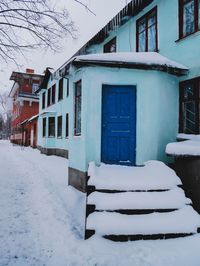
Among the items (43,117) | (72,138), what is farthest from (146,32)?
(43,117)

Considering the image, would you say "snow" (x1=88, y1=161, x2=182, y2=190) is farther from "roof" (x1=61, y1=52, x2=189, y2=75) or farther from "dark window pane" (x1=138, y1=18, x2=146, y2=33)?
"dark window pane" (x1=138, y1=18, x2=146, y2=33)

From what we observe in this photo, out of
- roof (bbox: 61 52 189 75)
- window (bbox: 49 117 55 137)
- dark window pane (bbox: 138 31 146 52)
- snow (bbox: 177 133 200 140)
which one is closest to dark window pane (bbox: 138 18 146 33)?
dark window pane (bbox: 138 31 146 52)

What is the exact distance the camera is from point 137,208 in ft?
16.1

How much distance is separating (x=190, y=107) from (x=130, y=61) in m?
2.46

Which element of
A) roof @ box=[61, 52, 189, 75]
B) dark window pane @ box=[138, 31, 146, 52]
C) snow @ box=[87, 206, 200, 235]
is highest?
dark window pane @ box=[138, 31, 146, 52]

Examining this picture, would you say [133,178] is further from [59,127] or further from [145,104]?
[59,127]

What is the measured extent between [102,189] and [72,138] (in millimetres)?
3456

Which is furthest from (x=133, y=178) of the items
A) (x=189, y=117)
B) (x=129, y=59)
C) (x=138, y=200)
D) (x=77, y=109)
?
(x=77, y=109)

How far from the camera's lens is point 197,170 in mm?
5961

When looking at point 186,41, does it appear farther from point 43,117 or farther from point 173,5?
point 43,117

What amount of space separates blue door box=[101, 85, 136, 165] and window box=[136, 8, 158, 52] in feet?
9.82

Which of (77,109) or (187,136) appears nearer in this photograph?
(187,136)

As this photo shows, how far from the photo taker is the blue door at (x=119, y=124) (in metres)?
7.43

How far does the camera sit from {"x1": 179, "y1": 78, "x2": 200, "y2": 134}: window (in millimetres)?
7617
